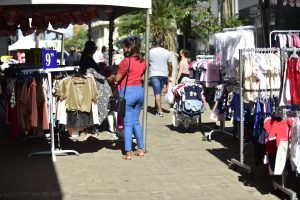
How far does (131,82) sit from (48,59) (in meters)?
1.43

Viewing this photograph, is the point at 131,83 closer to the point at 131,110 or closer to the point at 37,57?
the point at 131,110

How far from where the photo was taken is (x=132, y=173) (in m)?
8.06

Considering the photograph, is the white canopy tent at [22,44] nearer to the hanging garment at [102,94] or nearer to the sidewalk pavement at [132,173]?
the sidewalk pavement at [132,173]

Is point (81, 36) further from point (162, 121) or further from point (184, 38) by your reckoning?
point (162, 121)

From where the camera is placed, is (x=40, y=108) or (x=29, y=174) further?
(x=40, y=108)

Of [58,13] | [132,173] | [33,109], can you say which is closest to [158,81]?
→ [58,13]

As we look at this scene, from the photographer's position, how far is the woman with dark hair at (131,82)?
885 centimetres

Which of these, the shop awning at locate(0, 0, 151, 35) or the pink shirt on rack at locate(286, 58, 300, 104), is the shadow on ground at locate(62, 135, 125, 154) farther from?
the pink shirt on rack at locate(286, 58, 300, 104)

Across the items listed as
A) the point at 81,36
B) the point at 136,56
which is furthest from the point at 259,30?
the point at 81,36

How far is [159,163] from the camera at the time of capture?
878cm

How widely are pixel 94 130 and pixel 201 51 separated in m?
18.1

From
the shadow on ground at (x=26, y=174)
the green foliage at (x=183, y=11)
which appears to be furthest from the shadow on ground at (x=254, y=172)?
the green foliage at (x=183, y=11)

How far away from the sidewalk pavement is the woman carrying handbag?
532 millimetres

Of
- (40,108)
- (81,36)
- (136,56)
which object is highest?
(81,36)
